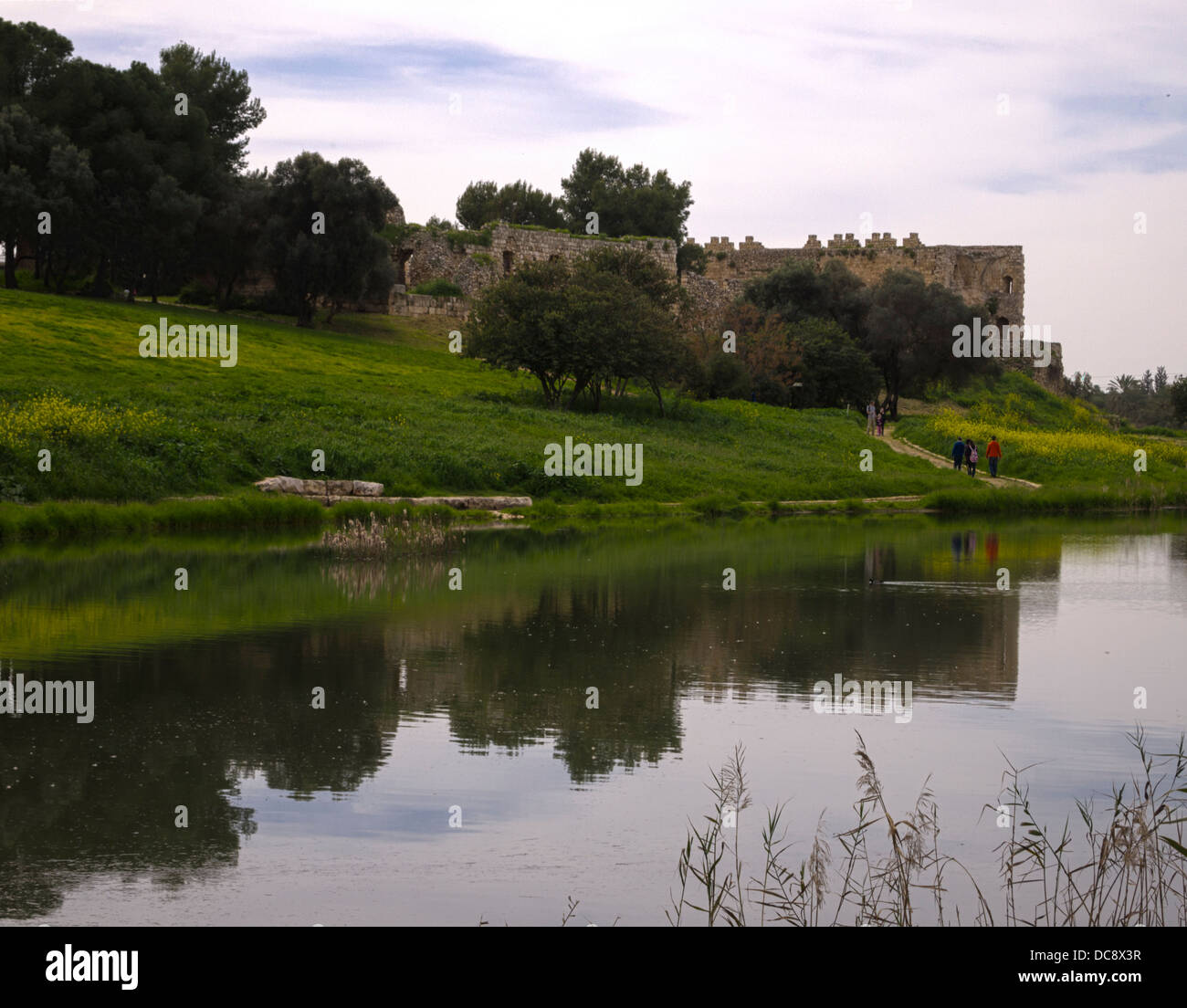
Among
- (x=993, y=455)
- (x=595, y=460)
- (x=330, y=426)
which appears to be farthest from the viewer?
(x=993, y=455)

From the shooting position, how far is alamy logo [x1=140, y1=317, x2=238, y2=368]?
4134 cm

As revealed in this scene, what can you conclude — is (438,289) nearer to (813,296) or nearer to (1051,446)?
(813,296)

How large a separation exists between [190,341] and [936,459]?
24.7 m

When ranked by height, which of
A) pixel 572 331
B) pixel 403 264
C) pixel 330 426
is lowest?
pixel 330 426

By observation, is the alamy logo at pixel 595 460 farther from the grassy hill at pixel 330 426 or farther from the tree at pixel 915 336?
the tree at pixel 915 336

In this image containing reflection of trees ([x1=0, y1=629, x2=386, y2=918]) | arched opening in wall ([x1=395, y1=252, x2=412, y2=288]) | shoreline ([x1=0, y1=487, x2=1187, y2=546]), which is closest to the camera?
reflection of trees ([x1=0, y1=629, x2=386, y2=918])

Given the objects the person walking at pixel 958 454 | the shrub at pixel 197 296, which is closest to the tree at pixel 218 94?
the shrub at pixel 197 296

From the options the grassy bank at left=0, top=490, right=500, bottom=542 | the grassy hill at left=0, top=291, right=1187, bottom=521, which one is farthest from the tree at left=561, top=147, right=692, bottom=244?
the grassy bank at left=0, top=490, right=500, bottom=542

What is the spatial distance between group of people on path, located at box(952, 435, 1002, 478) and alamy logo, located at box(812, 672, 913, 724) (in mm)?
32335

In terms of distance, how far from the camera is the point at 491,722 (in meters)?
10.3

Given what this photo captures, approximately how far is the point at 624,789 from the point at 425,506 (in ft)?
69.7

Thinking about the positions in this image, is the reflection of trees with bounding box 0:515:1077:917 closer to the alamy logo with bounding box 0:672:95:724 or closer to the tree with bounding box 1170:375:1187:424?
the alamy logo with bounding box 0:672:95:724

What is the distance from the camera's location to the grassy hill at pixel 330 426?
2839 centimetres
